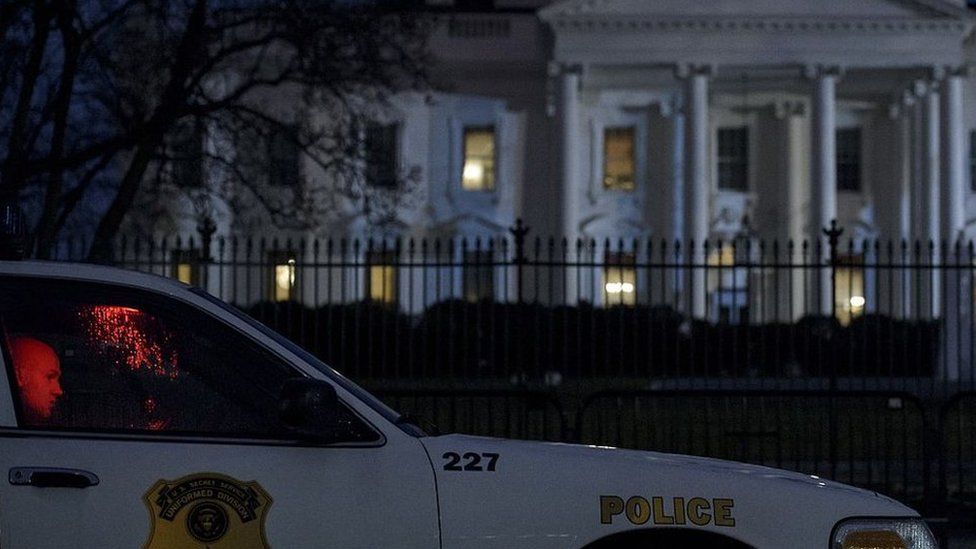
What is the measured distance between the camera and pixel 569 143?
35.9 m

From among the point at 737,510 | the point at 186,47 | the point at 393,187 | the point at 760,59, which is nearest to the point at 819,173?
the point at 760,59

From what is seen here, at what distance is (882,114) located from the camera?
3900 centimetres

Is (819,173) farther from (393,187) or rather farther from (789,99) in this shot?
(393,187)

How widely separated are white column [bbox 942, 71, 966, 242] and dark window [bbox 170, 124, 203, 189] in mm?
21516

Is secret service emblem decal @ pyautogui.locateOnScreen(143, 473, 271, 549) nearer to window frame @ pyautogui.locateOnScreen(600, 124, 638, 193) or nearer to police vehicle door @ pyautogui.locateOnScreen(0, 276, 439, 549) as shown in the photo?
police vehicle door @ pyautogui.locateOnScreen(0, 276, 439, 549)

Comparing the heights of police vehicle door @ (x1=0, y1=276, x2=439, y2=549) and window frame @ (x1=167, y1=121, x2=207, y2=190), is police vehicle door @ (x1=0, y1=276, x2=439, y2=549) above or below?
below

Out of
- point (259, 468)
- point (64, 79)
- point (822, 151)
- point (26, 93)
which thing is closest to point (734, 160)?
point (822, 151)

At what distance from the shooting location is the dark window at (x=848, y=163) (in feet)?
129

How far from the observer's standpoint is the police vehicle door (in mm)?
4469

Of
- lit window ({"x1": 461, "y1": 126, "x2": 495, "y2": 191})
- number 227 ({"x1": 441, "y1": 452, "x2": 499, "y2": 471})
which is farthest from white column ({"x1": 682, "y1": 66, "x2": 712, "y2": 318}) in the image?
number 227 ({"x1": 441, "y1": 452, "x2": 499, "y2": 471})

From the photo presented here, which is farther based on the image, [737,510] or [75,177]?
[75,177]

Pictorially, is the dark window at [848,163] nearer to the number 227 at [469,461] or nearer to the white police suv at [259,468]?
the white police suv at [259,468]

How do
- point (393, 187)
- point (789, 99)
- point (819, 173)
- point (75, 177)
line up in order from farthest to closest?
point (789, 99), point (819, 173), point (75, 177), point (393, 187)

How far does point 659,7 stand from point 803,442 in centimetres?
2400
